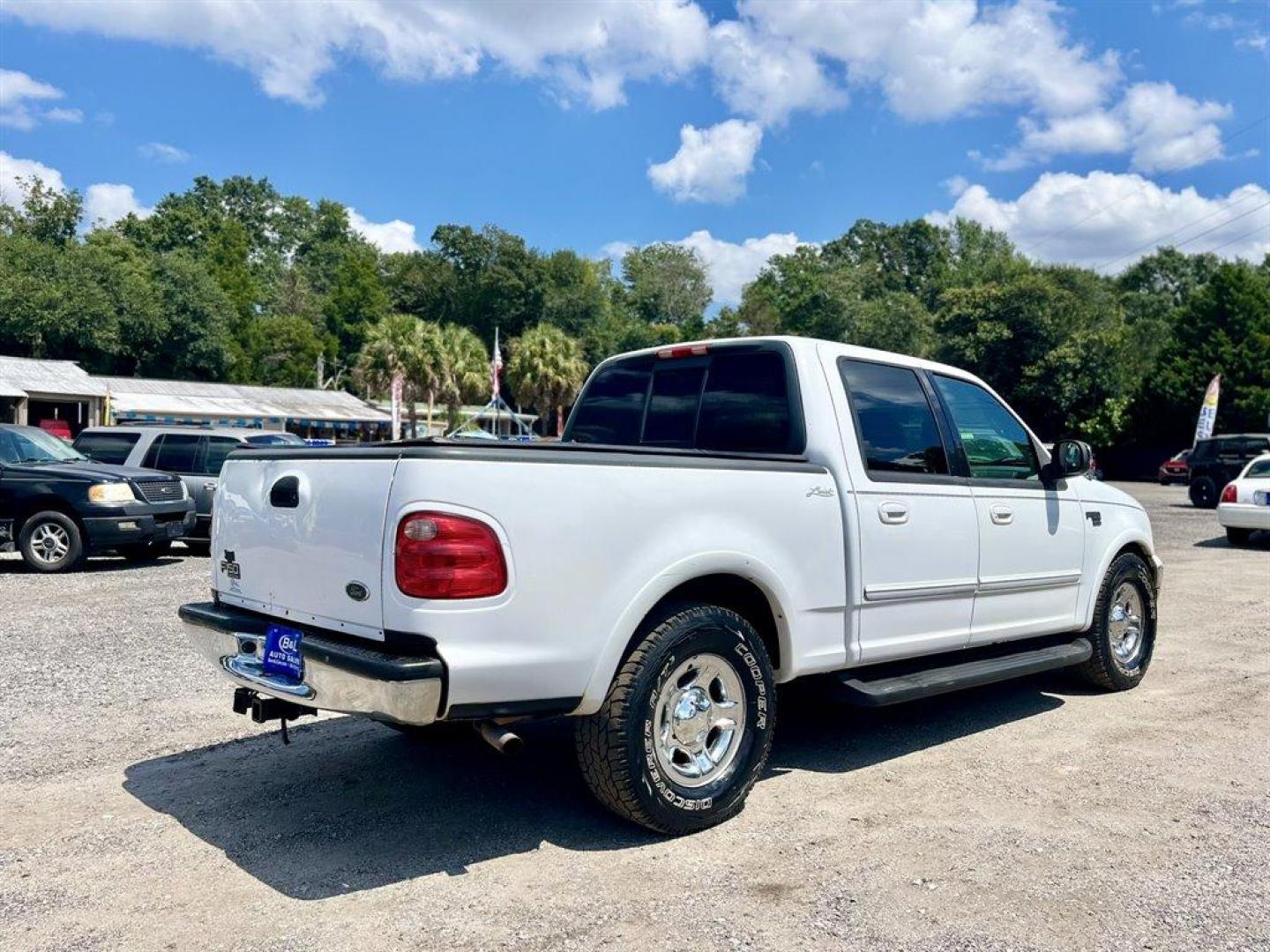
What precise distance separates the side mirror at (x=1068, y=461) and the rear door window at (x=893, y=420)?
3.27 ft

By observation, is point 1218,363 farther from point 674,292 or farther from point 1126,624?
point 674,292

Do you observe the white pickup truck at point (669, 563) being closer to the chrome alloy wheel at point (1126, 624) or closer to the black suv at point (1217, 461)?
the chrome alloy wheel at point (1126, 624)

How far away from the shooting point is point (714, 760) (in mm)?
4039

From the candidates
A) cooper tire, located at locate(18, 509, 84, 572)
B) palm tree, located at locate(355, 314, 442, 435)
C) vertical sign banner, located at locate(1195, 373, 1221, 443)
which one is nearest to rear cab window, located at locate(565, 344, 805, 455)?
cooper tire, located at locate(18, 509, 84, 572)

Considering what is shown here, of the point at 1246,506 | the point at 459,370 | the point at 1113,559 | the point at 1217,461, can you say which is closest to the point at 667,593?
the point at 1113,559

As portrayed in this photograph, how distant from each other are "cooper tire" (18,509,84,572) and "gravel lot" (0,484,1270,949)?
5719 millimetres

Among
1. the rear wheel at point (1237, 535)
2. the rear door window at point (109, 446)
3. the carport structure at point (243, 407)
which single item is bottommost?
the rear wheel at point (1237, 535)

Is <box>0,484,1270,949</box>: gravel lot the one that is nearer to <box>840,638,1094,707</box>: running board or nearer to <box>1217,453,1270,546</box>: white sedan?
<box>840,638,1094,707</box>: running board

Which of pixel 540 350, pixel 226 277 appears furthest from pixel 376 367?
pixel 226 277

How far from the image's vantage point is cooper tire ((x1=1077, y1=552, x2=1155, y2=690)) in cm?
615

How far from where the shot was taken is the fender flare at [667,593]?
11.7ft

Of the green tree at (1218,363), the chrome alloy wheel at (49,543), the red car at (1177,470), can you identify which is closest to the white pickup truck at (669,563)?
the chrome alloy wheel at (49,543)

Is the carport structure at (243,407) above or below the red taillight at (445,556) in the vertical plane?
above

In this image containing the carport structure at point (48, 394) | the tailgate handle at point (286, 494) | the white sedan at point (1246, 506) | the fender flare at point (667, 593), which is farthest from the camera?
the carport structure at point (48, 394)
